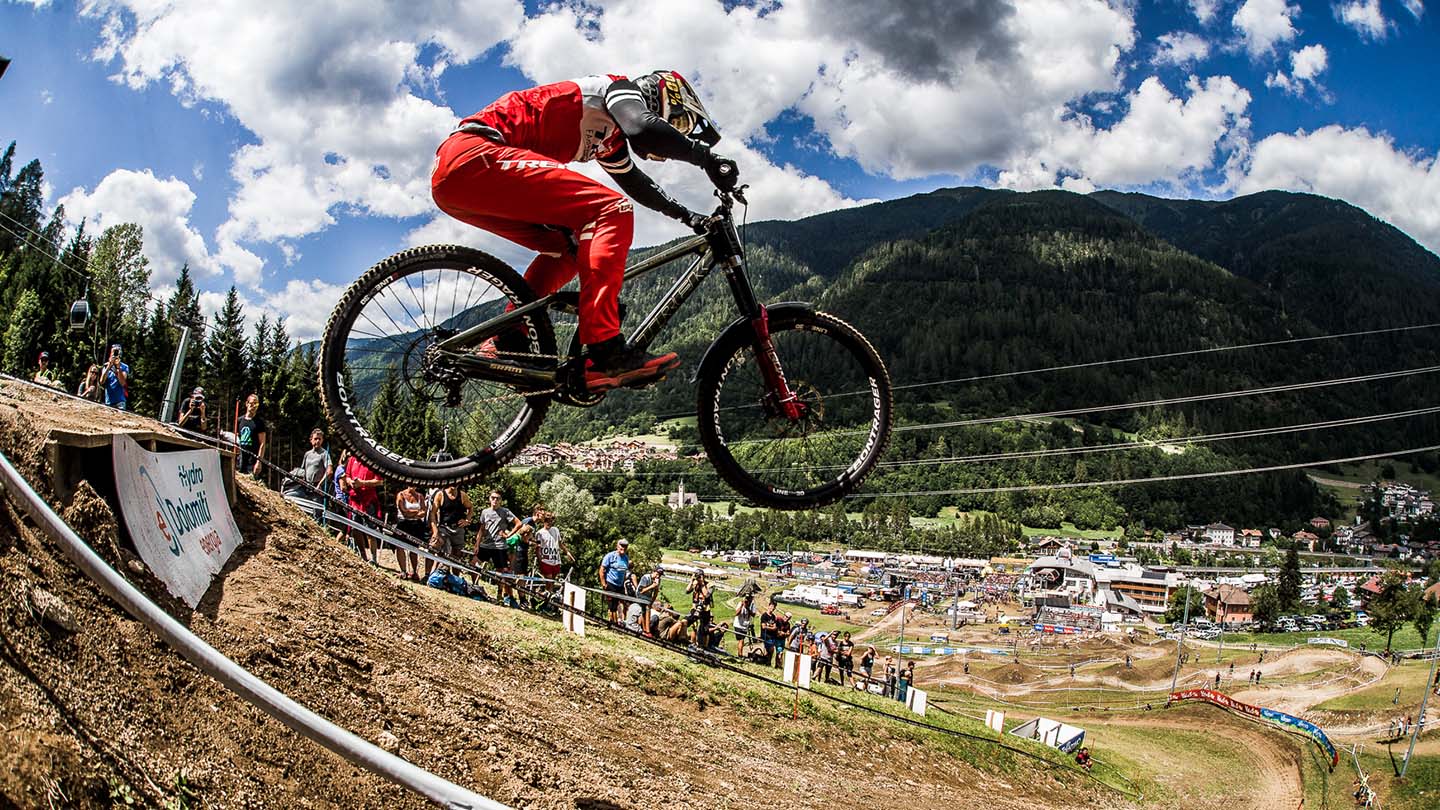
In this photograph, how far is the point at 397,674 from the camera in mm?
9117

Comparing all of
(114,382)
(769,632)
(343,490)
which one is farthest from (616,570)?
(114,382)

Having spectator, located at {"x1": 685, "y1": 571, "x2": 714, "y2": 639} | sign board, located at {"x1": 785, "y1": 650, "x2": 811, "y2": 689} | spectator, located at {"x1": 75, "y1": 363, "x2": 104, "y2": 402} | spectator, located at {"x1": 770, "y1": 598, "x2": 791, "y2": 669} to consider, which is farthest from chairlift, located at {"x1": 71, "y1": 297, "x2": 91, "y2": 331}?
spectator, located at {"x1": 770, "y1": 598, "x2": 791, "y2": 669}

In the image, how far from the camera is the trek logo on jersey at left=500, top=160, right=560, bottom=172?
488cm

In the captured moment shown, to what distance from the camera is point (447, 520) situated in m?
13.0

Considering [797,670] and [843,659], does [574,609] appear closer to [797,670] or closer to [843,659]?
[797,670]

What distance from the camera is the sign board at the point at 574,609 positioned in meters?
17.0

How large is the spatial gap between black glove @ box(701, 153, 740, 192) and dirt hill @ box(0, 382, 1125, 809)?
15.2 feet

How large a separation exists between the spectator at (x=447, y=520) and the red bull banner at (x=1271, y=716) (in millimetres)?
44335

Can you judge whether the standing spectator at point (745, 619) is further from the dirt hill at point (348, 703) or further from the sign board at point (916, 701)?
the sign board at point (916, 701)

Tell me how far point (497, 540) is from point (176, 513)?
38.1 feet

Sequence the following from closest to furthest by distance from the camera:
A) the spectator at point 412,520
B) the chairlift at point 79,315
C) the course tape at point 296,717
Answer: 1. the course tape at point 296,717
2. the chairlift at point 79,315
3. the spectator at point 412,520

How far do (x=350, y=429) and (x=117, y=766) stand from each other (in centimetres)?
218

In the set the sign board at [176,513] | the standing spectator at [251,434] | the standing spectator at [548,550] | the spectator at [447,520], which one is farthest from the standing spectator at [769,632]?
the sign board at [176,513]

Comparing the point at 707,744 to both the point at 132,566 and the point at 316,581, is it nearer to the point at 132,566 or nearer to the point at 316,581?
the point at 316,581
